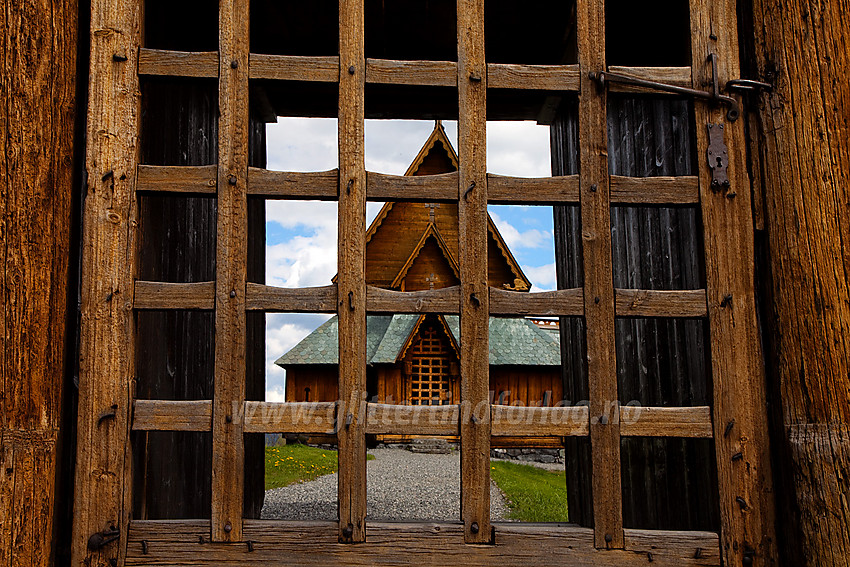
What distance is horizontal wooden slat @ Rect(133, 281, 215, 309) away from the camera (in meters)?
2.32

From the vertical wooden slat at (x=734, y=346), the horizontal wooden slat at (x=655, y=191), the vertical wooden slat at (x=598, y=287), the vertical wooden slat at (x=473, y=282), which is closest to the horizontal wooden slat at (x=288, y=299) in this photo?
the vertical wooden slat at (x=473, y=282)

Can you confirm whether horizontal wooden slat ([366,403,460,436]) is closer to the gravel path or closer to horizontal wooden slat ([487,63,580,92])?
horizontal wooden slat ([487,63,580,92])

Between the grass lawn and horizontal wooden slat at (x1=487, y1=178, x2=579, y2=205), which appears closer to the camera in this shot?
horizontal wooden slat at (x1=487, y1=178, x2=579, y2=205)

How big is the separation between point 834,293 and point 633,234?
1.92 metres

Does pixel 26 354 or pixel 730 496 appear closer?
pixel 26 354

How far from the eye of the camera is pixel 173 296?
2.33m

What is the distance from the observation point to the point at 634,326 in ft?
13.1

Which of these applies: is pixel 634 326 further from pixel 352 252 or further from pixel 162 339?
pixel 162 339

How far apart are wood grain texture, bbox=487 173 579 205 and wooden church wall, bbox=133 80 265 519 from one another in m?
1.62

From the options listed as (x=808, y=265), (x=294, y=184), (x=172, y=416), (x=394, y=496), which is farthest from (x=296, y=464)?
(x=808, y=265)

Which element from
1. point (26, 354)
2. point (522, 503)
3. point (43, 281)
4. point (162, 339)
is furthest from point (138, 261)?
point (522, 503)

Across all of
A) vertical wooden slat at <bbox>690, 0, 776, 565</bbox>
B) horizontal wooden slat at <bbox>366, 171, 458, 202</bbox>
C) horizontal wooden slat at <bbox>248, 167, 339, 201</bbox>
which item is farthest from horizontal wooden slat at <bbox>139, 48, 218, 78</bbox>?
vertical wooden slat at <bbox>690, 0, 776, 565</bbox>

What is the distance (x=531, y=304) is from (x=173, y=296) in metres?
1.22

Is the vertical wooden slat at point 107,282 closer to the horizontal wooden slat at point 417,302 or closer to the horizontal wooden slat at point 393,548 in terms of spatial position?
the horizontal wooden slat at point 393,548
